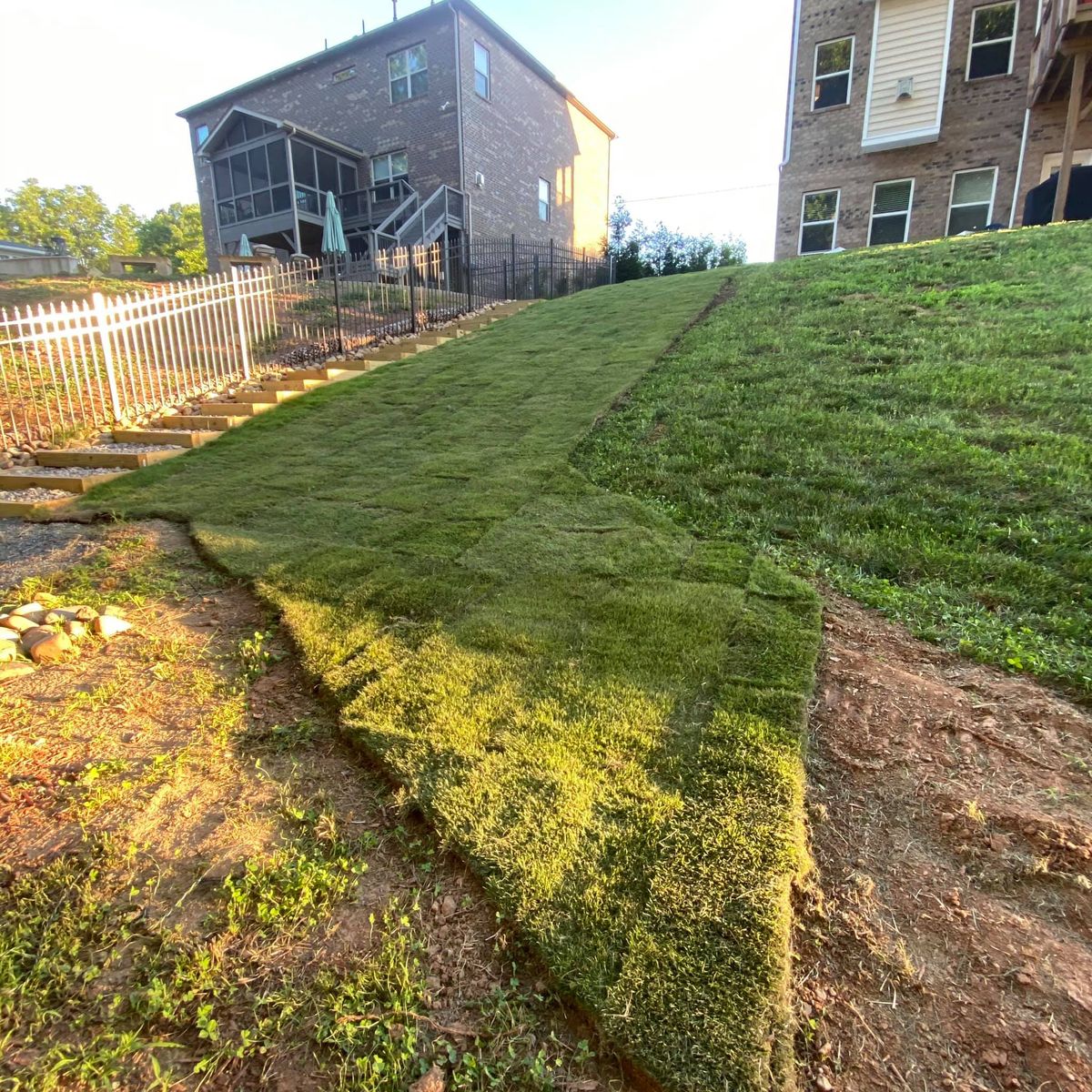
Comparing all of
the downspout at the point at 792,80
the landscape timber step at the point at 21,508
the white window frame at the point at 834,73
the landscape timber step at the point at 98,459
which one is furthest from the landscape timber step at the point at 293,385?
the white window frame at the point at 834,73

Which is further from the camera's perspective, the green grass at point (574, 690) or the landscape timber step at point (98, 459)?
the landscape timber step at point (98, 459)

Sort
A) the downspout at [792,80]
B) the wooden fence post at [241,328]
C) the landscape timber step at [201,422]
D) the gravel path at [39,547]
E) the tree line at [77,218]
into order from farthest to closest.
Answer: the tree line at [77,218] → the downspout at [792,80] → the wooden fence post at [241,328] → the landscape timber step at [201,422] → the gravel path at [39,547]

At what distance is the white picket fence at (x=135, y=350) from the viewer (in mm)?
6859

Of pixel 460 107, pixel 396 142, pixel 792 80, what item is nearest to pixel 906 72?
pixel 792 80

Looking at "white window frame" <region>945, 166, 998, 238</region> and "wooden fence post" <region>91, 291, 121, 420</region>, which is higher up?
"white window frame" <region>945, 166, 998, 238</region>

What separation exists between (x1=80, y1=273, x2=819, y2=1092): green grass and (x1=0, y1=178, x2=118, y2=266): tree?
60.9 metres

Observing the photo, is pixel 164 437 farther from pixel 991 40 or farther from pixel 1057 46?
pixel 991 40

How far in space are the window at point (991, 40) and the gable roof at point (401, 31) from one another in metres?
11.9

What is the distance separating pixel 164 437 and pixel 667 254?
58.7 ft

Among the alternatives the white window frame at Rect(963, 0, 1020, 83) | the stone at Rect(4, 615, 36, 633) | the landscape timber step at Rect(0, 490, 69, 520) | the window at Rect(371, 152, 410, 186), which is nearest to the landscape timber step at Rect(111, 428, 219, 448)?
the landscape timber step at Rect(0, 490, 69, 520)

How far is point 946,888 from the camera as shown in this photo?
1.70m

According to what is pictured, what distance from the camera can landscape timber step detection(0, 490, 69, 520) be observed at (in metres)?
5.22

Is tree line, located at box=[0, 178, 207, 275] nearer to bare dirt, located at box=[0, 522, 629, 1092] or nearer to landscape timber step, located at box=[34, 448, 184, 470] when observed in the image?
landscape timber step, located at box=[34, 448, 184, 470]

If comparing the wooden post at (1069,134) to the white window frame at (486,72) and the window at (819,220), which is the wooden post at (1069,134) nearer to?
the window at (819,220)
